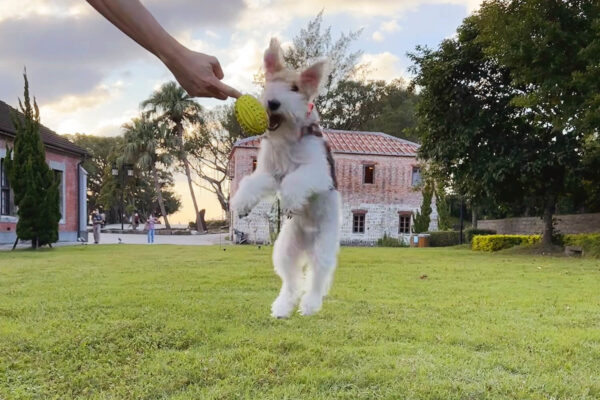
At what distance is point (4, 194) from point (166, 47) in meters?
24.1

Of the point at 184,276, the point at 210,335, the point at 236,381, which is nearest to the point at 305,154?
the point at 236,381

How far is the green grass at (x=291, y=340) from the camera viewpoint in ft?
17.1

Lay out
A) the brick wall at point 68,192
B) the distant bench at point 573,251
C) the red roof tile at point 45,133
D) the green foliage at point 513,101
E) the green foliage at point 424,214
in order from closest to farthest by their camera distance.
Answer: the green foliage at point 513,101, the distant bench at point 573,251, the red roof tile at point 45,133, the green foliage at point 424,214, the brick wall at point 68,192

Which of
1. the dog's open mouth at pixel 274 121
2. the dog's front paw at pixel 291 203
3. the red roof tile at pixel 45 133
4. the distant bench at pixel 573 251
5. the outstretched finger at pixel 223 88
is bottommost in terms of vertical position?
the distant bench at pixel 573 251

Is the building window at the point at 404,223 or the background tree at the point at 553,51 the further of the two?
the building window at the point at 404,223

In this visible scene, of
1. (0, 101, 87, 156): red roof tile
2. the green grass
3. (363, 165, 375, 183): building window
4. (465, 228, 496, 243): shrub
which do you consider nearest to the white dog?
(363, 165, 375, 183): building window

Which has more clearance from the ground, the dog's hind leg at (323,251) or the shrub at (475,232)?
the dog's hind leg at (323,251)

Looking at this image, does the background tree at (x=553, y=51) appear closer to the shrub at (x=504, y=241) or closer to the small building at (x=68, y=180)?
the shrub at (x=504, y=241)

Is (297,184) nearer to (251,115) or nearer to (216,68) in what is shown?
(251,115)

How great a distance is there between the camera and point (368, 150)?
3.50 m

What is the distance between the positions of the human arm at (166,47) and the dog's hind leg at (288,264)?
2.15 feet

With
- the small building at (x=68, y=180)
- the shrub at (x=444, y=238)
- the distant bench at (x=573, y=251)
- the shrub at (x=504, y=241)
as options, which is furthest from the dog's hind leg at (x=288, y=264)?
the shrub at (x=444, y=238)

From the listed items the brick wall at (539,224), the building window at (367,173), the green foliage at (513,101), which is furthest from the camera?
the brick wall at (539,224)

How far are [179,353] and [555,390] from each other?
420 centimetres
